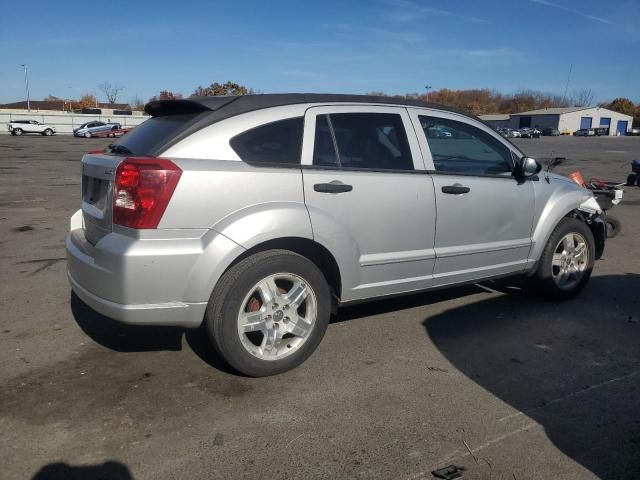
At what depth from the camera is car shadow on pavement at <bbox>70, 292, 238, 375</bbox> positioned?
13.1 feet

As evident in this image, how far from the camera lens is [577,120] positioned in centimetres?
9619

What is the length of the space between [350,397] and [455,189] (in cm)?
182

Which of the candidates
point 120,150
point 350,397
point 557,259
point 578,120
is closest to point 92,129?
point 120,150

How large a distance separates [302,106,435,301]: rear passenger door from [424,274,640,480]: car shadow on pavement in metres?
0.71

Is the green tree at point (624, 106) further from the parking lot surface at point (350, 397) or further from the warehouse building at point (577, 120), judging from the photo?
the parking lot surface at point (350, 397)

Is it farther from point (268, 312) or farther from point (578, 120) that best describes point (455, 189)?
point (578, 120)

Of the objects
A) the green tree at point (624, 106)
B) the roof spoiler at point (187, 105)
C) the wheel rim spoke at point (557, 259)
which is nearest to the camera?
the roof spoiler at point (187, 105)

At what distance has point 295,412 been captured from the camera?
10.4 feet

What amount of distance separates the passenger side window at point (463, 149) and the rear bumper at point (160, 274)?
1888 mm

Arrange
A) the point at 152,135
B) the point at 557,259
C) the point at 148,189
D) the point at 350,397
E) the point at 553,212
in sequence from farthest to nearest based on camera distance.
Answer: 1. the point at 557,259
2. the point at 553,212
3. the point at 152,135
4. the point at 350,397
5. the point at 148,189

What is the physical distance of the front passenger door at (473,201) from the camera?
4.24 metres

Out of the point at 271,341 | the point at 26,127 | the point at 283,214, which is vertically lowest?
the point at 271,341

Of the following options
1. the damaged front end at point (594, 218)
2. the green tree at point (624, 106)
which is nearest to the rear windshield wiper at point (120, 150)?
the damaged front end at point (594, 218)

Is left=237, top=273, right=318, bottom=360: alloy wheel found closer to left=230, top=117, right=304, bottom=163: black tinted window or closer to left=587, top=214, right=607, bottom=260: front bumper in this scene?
left=230, top=117, right=304, bottom=163: black tinted window
